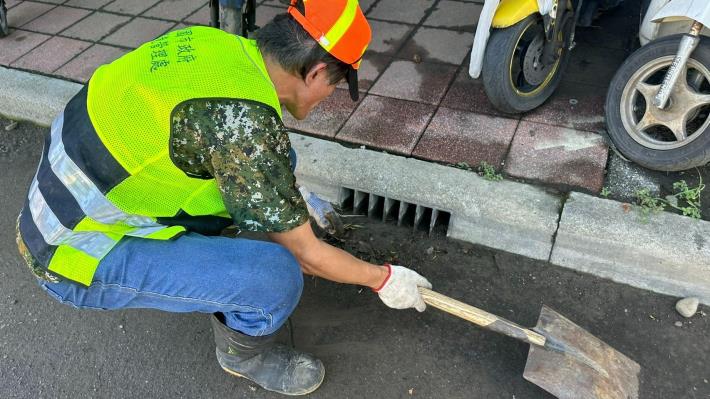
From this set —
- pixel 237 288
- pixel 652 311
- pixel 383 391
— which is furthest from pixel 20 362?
pixel 652 311

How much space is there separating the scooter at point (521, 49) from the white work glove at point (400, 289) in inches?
54.1

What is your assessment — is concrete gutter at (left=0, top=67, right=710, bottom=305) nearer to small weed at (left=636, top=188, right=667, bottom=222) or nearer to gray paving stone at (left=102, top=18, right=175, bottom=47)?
small weed at (left=636, top=188, right=667, bottom=222)

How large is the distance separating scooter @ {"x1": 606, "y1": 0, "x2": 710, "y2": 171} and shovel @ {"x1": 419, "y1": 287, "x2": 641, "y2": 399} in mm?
1063

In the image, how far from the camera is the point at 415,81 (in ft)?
11.4

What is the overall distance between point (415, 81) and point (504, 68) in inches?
27.5

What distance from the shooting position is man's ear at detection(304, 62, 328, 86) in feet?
5.33

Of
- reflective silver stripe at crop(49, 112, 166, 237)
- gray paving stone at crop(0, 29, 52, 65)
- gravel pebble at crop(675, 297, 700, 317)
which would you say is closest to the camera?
reflective silver stripe at crop(49, 112, 166, 237)

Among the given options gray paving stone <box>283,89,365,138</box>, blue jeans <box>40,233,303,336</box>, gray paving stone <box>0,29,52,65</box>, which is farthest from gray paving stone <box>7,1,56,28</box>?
blue jeans <box>40,233,303,336</box>

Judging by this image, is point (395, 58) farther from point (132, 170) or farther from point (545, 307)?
point (132, 170)

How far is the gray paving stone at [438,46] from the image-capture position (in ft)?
12.1

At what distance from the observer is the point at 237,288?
70.5 inches

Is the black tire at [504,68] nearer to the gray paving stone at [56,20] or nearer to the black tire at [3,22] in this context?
the gray paving stone at [56,20]

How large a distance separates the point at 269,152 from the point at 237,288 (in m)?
0.50

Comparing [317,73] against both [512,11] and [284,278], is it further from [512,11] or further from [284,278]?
[512,11]
